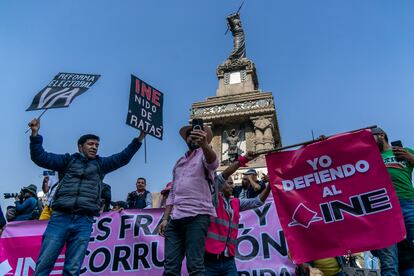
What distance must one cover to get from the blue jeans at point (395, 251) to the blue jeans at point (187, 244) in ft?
6.64

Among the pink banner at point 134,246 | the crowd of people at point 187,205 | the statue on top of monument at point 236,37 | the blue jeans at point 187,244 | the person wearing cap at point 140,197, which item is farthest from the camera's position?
the statue on top of monument at point 236,37

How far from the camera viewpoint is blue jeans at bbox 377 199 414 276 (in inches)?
150

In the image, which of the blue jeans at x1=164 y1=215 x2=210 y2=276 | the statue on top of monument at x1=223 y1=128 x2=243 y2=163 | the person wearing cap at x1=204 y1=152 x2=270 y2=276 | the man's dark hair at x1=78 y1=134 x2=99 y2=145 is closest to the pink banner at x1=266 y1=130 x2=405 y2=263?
the person wearing cap at x1=204 y1=152 x2=270 y2=276

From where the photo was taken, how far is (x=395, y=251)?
3902 mm

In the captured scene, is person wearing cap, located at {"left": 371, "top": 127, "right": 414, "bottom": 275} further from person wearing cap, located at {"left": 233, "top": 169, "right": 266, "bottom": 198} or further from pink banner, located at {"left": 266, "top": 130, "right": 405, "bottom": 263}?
person wearing cap, located at {"left": 233, "top": 169, "right": 266, "bottom": 198}

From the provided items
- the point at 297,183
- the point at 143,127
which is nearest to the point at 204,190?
the point at 297,183

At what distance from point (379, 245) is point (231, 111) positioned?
1591cm

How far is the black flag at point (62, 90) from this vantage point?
4.94 metres

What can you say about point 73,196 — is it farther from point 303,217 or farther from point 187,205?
point 303,217

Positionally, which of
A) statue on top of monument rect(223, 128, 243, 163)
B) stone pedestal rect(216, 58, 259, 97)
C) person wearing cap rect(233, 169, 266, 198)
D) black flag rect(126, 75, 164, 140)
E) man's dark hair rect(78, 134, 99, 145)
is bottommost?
person wearing cap rect(233, 169, 266, 198)

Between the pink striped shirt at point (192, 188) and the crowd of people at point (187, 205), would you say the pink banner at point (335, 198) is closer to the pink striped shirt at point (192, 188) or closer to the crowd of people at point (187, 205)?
the crowd of people at point (187, 205)

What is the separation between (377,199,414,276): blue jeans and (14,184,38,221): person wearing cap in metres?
6.43

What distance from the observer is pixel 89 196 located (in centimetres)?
397

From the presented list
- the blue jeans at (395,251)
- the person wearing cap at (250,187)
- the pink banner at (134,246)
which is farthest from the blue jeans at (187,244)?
the person wearing cap at (250,187)
